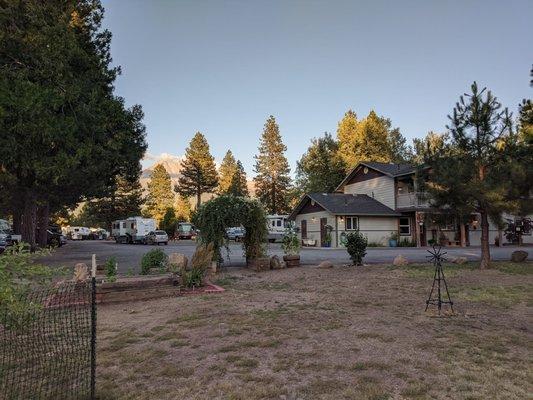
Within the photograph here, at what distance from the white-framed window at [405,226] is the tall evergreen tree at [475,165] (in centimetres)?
1910

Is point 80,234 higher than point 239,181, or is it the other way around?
point 239,181

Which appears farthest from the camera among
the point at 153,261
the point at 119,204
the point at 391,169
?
the point at 119,204

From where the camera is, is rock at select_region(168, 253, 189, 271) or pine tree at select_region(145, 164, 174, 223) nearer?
rock at select_region(168, 253, 189, 271)

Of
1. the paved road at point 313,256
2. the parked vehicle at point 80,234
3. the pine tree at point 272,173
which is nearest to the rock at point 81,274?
the paved road at point 313,256

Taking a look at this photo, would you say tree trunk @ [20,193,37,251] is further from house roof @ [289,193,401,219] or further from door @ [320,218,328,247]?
door @ [320,218,328,247]

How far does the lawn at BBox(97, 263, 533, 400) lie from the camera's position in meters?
4.52

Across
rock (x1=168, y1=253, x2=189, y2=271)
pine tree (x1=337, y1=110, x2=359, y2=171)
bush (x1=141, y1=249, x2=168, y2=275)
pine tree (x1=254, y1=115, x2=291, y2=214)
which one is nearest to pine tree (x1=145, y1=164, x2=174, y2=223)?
pine tree (x1=254, y1=115, x2=291, y2=214)

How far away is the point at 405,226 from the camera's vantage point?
35.4m

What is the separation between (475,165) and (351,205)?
19.3 metres

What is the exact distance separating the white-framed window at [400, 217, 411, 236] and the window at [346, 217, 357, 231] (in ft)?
14.4

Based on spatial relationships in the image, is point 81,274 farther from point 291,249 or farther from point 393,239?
point 393,239

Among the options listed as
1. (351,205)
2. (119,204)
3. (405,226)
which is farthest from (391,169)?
(119,204)

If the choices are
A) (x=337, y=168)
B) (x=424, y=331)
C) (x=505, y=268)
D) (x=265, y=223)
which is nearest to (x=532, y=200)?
(x=505, y=268)

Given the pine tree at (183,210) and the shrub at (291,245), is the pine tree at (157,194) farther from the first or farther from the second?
the shrub at (291,245)
